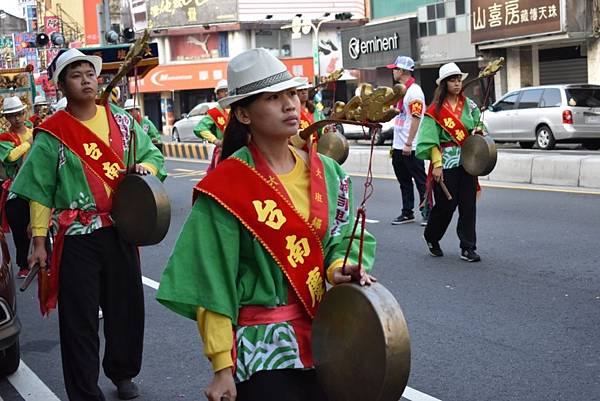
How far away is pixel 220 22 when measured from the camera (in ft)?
149

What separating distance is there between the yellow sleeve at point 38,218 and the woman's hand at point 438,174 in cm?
A: 396

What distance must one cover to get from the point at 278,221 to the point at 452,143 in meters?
5.26

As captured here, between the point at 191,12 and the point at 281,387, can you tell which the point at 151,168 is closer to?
the point at 281,387

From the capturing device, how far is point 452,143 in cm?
795

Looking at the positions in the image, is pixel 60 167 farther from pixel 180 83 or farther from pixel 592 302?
pixel 180 83

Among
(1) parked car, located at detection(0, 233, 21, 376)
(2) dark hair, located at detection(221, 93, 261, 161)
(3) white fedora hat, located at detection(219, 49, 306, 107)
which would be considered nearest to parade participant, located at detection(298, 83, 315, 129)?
(1) parked car, located at detection(0, 233, 21, 376)

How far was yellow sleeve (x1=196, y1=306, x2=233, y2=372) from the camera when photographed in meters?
2.76

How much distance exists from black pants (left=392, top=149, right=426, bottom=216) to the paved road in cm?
61

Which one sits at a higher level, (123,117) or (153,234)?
(123,117)

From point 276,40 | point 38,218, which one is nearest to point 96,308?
point 38,218

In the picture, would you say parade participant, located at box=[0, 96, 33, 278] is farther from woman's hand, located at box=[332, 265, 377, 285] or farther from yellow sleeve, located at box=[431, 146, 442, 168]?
woman's hand, located at box=[332, 265, 377, 285]

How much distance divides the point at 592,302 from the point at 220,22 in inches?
1588

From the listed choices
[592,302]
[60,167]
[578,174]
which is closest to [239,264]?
[60,167]

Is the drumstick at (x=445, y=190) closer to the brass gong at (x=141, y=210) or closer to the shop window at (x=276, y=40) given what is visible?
the brass gong at (x=141, y=210)
